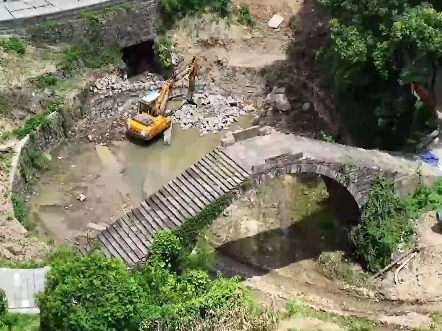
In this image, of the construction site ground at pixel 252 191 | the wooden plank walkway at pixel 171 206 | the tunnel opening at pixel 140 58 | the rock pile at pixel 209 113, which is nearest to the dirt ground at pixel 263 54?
the construction site ground at pixel 252 191

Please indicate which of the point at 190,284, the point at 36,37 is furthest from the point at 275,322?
the point at 36,37

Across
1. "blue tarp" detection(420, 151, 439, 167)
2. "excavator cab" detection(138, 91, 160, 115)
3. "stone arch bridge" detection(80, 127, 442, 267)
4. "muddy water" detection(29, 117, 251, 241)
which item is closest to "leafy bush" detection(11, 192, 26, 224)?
"muddy water" detection(29, 117, 251, 241)

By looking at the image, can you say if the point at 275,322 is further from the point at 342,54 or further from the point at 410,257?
the point at 342,54

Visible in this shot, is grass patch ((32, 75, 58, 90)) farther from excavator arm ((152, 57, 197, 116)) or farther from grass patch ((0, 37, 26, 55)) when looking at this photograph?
excavator arm ((152, 57, 197, 116))

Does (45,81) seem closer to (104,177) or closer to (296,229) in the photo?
(104,177)

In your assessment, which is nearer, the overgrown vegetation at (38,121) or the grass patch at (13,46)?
the overgrown vegetation at (38,121)

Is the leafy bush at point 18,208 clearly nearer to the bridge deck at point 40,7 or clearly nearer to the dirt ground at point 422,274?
the bridge deck at point 40,7
